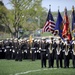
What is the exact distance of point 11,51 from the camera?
31.8m

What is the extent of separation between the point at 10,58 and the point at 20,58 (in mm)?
3032

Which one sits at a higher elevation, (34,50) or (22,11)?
(22,11)

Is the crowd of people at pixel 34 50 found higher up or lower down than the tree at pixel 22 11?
lower down

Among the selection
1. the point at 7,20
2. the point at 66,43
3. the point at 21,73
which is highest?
the point at 7,20

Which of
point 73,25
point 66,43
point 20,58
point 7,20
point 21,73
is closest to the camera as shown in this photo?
point 21,73

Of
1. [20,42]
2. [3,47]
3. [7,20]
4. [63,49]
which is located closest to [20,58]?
[20,42]

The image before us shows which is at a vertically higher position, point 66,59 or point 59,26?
point 59,26

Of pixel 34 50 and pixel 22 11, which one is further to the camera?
pixel 22 11

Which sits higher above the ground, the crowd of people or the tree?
the tree

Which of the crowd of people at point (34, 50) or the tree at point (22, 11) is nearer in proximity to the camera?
the crowd of people at point (34, 50)

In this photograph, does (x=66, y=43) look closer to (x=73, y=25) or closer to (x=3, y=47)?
(x=73, y=25)

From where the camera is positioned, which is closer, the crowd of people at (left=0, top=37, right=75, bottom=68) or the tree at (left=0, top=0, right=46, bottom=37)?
the crowd of people at (left=0, top=37, right=75, bottom=68)

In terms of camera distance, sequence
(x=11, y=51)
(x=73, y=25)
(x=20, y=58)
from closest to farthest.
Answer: (x=73, y=25) < (x=20, y=58) < (x=11, y=51)

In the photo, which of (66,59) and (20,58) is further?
(20,58)
